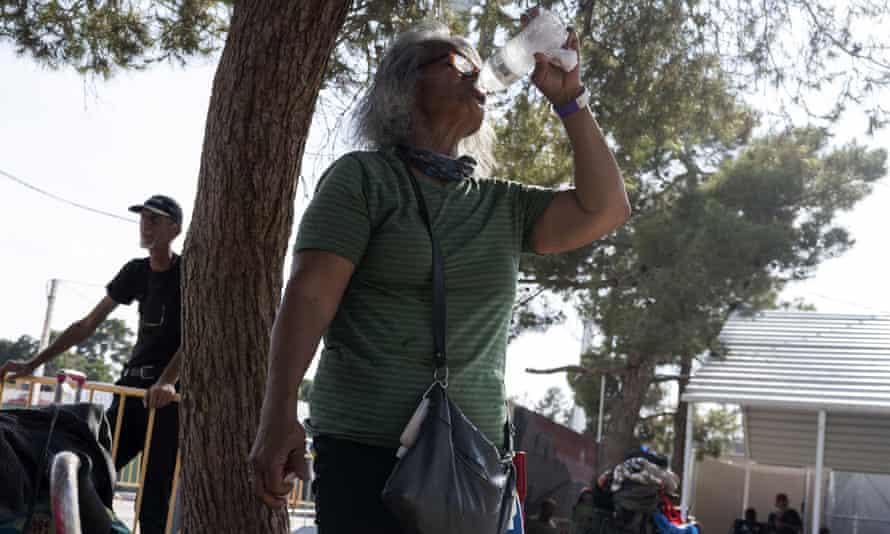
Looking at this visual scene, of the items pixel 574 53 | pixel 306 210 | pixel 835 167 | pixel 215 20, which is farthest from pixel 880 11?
pixel 835 167

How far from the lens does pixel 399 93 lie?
2.46 m

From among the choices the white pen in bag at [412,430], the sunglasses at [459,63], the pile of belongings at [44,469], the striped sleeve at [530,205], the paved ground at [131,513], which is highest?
the sunglasses at [459,63]

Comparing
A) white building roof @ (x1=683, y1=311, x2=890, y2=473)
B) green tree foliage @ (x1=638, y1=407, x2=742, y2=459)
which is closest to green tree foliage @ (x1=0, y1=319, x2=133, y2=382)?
green tree foliage @ (x1=638, y1=407, x2=742, y2=459)

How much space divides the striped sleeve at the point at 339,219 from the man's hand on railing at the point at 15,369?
3944mm

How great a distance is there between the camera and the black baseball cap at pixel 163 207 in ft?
18.1

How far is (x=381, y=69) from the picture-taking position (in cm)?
256

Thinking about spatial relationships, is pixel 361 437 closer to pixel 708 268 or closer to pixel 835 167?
pixel 708 268

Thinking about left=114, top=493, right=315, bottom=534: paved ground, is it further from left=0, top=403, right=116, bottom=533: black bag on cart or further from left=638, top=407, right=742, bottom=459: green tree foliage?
left=638, top=407, right=742, bottom=459: green tree foliage

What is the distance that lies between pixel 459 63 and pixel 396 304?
0.65m

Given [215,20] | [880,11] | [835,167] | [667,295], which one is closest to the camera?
[880,11]

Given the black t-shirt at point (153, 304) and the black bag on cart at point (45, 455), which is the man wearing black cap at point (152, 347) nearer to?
the black t-shirt at point (153, 304)

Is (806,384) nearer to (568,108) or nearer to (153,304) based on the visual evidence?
(153,304)

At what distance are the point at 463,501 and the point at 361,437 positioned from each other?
0.24 m

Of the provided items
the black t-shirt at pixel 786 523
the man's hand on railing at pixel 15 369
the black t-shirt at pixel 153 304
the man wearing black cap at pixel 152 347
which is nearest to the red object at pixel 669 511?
the man wearing black cap at pixel 152 347
